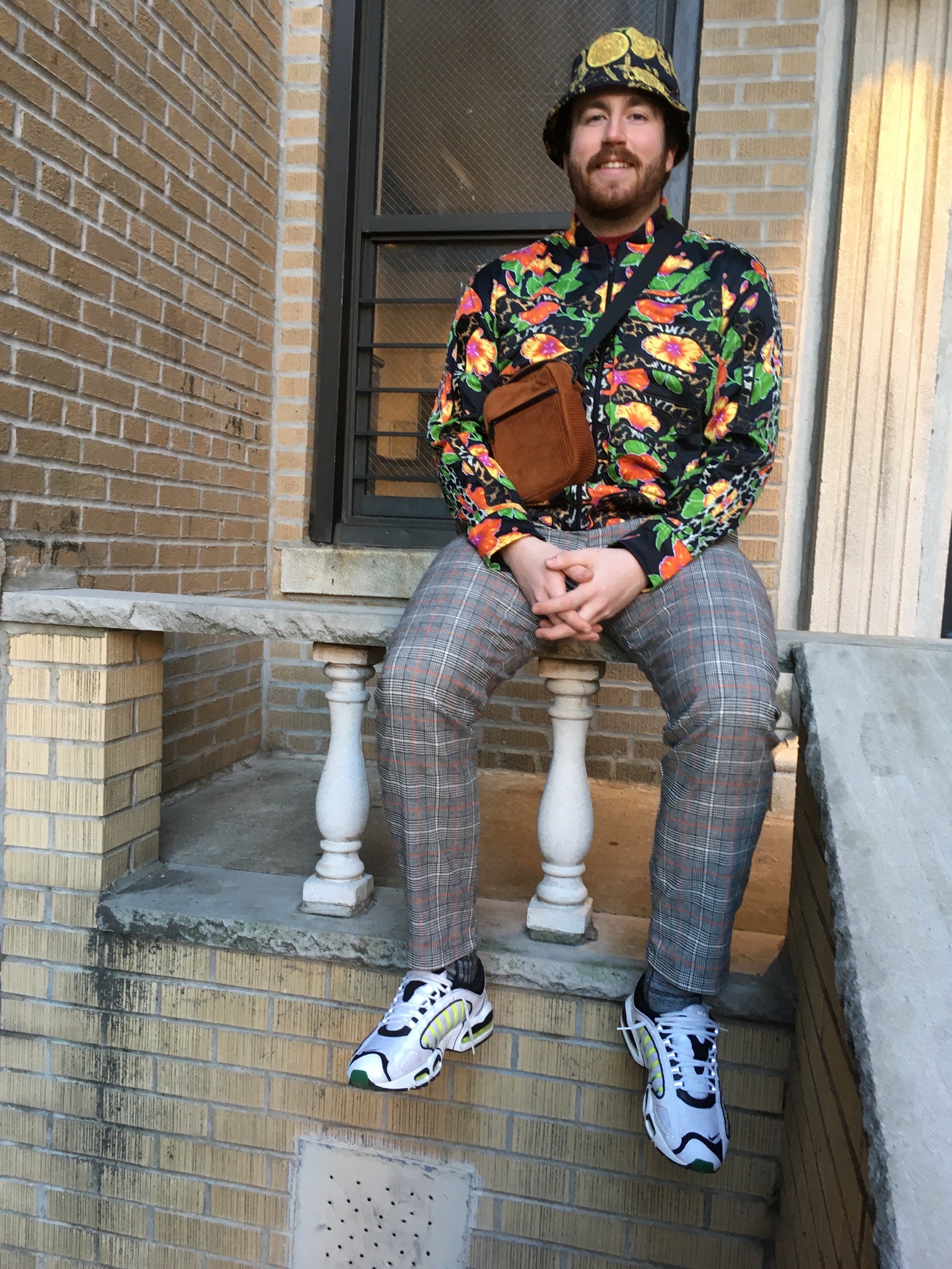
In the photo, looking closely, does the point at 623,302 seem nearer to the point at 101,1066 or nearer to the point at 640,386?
the point at 640,386

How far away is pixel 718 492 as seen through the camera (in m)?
1.73

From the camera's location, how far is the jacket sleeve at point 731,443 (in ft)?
5.59

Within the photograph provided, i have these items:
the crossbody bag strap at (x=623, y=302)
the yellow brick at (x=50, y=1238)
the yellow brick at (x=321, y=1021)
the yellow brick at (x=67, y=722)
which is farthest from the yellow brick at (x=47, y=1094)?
the crossbody bag strap at (x=623, y=302)

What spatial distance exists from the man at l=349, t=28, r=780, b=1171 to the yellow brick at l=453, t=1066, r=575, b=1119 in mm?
200

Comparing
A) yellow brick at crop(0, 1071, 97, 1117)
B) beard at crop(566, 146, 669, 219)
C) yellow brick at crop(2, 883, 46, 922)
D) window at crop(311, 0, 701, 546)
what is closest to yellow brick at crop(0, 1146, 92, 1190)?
yellow brick at crop(0, 1071, 97, 1117)

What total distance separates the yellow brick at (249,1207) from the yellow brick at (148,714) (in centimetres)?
105

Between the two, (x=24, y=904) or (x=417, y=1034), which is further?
(x=24, y=904)

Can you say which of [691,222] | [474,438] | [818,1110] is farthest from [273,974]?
[691,222]

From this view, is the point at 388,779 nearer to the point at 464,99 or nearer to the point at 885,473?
the point at 885,473

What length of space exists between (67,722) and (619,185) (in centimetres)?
168

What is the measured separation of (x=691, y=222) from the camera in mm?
3127

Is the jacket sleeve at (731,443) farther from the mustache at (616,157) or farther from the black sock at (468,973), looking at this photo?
the black sock at (468,973)

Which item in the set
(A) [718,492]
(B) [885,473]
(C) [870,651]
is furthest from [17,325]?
(B) [885,473]

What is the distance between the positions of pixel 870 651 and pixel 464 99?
112 inches
